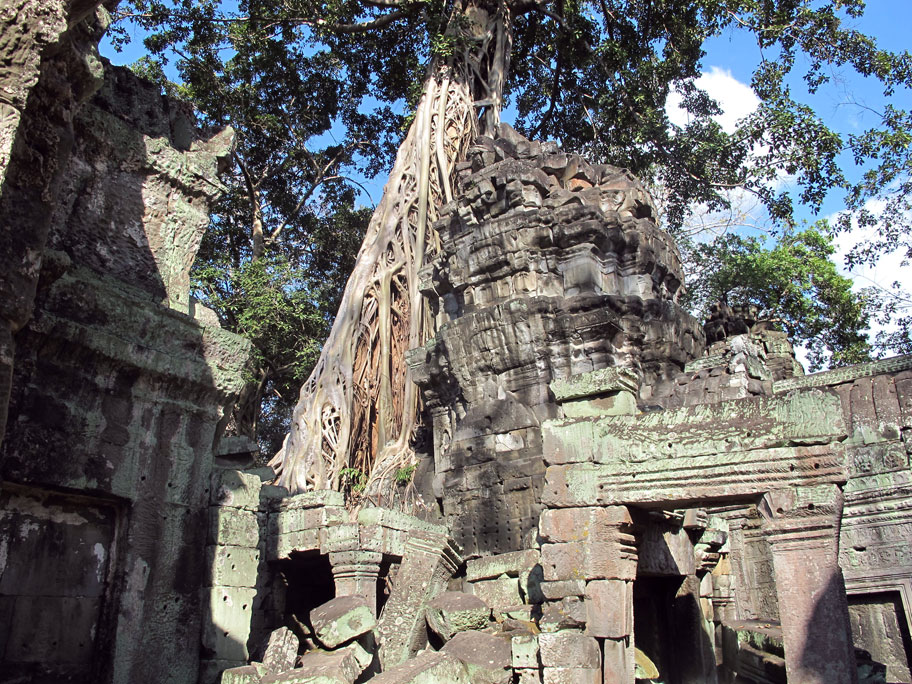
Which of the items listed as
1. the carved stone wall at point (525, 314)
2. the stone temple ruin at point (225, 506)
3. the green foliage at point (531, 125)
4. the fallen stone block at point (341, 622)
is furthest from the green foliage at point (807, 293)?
the fallen stone block at point (341, 622)

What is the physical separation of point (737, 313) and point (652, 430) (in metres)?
7.91

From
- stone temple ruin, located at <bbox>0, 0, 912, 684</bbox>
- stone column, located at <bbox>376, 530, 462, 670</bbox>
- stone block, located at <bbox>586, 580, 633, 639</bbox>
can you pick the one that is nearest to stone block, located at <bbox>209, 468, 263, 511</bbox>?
stone temple ruin, located at <bbox>0, 0, 912, 684</bbox>

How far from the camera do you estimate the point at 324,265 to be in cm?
1948

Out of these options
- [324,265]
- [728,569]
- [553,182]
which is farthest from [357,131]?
[728,569]

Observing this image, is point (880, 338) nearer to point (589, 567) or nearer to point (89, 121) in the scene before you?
point (589, 567)

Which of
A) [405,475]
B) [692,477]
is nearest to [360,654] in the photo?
[692,477]

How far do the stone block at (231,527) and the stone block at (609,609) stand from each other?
7.51 ft

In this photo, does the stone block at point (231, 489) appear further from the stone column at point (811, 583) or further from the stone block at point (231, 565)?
the stone column at point (811, 583)

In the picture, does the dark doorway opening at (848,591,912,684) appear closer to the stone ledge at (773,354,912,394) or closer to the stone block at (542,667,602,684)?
the stone ledge at (773,354,912,394)

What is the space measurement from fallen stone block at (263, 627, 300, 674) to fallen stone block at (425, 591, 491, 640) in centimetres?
167

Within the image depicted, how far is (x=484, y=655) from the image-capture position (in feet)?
17.8

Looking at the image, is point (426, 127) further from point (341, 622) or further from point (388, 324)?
point (341, 622)

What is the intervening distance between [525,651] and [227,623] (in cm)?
195

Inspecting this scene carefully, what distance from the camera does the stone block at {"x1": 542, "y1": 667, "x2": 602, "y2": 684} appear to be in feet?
16.2
